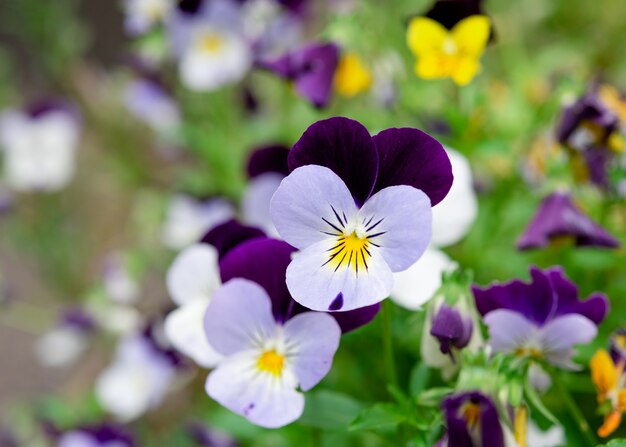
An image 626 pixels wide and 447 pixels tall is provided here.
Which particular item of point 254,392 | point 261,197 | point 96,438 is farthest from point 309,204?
point 96,438

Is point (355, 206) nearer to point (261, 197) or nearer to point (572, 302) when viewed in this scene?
point (572, 302)

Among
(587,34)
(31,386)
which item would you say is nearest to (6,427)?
(31,386)

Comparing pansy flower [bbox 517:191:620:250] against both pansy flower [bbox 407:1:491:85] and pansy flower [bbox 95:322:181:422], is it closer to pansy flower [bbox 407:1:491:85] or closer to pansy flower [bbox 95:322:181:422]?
pansy flower [bbox 407:1:491:85]

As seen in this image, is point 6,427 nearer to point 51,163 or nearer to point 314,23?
point 51,163

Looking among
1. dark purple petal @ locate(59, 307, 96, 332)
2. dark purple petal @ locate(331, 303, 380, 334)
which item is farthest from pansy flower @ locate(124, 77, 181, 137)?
dark purple petal @ locate(331, 303, 380, 334)

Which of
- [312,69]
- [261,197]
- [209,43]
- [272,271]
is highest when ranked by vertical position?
[209,43]

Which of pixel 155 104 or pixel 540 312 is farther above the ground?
pixel 155 104
